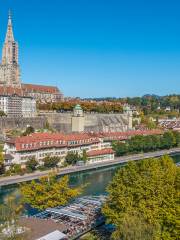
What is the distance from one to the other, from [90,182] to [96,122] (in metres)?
34.3

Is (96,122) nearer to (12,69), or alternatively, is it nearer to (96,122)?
(96,122)

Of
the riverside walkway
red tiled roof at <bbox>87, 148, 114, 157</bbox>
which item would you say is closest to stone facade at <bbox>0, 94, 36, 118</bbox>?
red tiled roof at <bbox>87, 148, 114, 157</bbox>

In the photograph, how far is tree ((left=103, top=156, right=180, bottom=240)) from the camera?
17703 millimetres

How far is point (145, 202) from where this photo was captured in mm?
20391

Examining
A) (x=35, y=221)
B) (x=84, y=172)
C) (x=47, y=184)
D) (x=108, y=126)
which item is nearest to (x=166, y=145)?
(x=108, y=126)

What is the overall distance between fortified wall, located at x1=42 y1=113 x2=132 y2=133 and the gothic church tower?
21.4 m

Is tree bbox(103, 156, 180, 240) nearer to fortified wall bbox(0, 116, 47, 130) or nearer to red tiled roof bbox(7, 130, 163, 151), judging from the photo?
red tiled roof bbox(7, 130, 163, 151)

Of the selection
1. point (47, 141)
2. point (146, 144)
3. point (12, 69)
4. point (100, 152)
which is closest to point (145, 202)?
point (47, 141)

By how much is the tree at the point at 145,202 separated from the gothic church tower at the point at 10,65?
67.4 metres

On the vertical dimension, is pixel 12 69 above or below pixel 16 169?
above

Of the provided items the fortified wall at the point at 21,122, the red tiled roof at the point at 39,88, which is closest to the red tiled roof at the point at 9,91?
the fortified wall at the point at 21,122

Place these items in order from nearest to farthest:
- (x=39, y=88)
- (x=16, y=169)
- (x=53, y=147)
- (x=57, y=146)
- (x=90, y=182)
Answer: (x=90, y=182) < (x=16, y=169) < (x=53, y=147) < (x=57, y=146) < (x=39, y=88)

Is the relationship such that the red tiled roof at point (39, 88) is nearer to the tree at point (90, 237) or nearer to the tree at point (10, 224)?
the tree at point (90, 237)

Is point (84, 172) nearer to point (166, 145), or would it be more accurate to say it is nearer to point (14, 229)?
point (166, 145)
